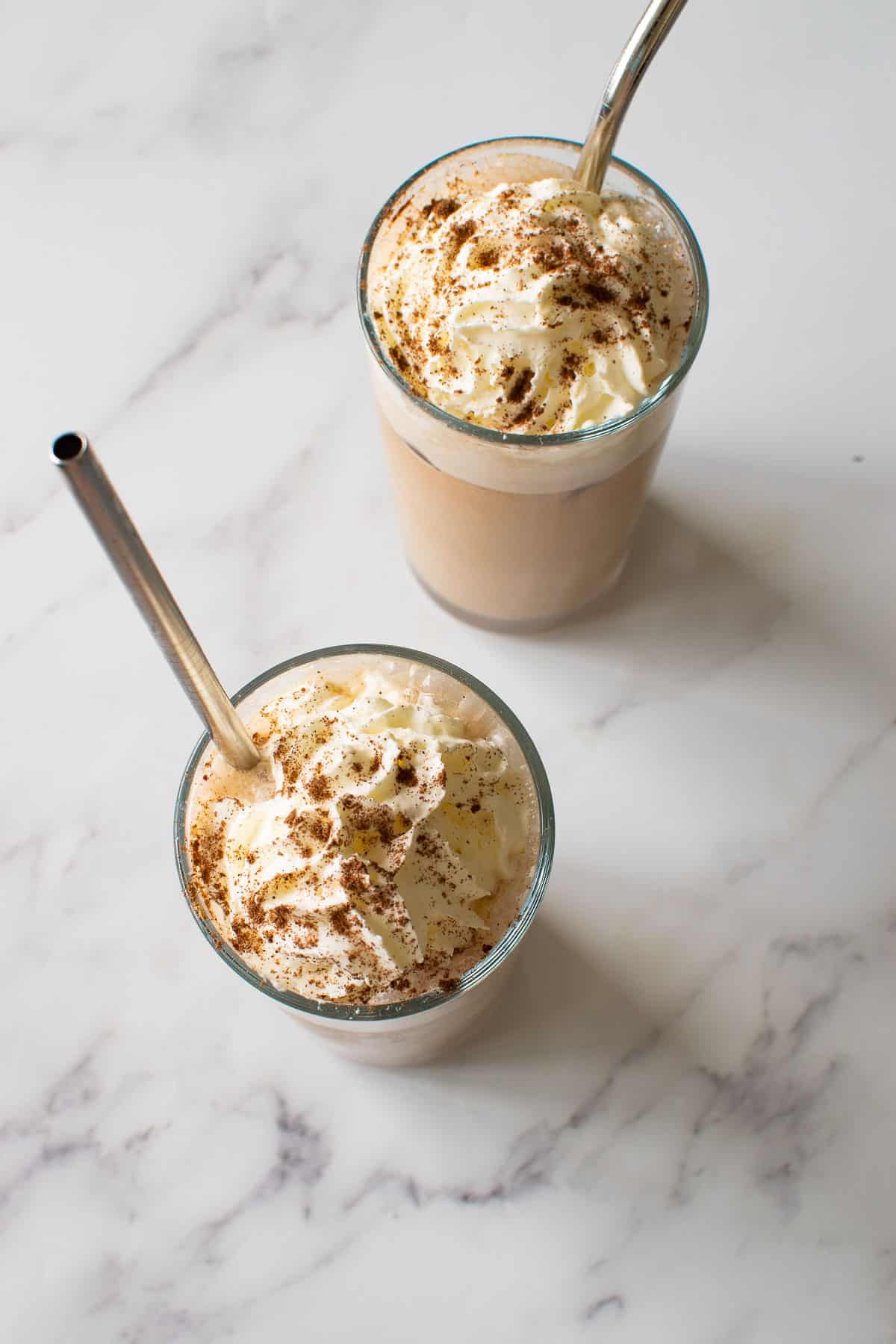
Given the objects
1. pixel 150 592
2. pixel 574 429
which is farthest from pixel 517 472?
pixel 150 592

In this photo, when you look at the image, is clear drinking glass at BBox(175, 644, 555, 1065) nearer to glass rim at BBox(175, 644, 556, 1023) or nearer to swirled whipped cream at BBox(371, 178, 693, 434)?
glass rim at BBox(175, 644, 556, 1023)

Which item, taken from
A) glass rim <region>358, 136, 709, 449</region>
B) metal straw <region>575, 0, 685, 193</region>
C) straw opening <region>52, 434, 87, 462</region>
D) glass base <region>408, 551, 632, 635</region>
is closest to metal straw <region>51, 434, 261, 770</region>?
straw opening <region>52, 434, 87, 462</region>

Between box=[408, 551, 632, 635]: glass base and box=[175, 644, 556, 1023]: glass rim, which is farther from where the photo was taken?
box=[408, 551, 632, 635]: glass base

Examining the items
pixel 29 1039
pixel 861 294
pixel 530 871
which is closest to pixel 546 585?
pixel 530 871

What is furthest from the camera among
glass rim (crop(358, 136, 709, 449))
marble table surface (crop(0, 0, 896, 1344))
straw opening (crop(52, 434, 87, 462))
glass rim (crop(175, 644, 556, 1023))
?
marble table surface (crop(0, 0, 896, 1344))

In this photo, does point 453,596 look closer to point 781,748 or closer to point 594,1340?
point 781,748
